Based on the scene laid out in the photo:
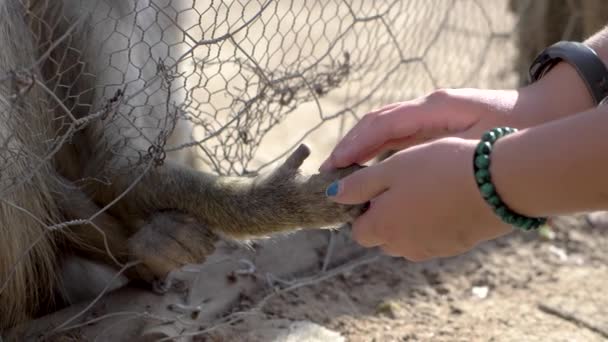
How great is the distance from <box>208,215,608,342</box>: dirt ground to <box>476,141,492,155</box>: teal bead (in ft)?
3.18

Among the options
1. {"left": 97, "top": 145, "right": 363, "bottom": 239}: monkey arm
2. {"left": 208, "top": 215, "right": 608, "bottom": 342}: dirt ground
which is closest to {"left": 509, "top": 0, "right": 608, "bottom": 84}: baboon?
{"left": 208, "top": 215, "right": 608, "bottom": 342}: dirt ground

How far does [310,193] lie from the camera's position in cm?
189

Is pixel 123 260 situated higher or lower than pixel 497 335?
higher

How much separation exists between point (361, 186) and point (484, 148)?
24 cm

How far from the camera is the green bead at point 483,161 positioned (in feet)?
4.35

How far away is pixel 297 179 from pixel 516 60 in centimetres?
149

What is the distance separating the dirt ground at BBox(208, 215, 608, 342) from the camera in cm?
227

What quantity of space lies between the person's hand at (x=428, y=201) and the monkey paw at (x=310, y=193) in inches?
9.9

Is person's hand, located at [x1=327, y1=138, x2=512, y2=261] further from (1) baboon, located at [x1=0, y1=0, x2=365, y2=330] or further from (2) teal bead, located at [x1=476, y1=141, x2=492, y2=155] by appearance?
(1) baboon, located at [x1=0, y1=0, x2=365, y2=330]

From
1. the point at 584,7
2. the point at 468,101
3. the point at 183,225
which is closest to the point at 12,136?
the point at 183,225

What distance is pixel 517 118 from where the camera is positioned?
175 cm

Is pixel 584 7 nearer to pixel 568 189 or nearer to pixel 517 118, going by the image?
pixel 517 118

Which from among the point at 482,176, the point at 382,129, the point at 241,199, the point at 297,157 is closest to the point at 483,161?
the point at 482,176

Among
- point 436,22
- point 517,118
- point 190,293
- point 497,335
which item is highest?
point 436,22
